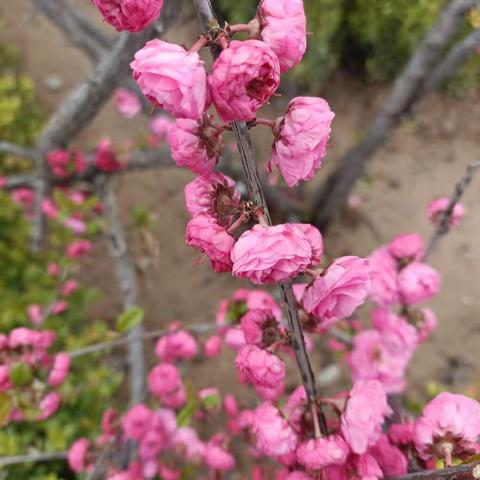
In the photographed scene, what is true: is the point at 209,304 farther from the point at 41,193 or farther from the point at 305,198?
the point at 41,193

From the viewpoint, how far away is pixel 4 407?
4.30 feet

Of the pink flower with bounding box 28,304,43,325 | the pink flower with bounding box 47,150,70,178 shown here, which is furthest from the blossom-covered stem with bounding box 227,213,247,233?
the pink flower with bounding box 47,150,70,178

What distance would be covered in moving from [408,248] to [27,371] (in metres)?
1.05

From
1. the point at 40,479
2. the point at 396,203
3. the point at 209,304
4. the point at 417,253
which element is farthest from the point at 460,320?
the point at 40,479

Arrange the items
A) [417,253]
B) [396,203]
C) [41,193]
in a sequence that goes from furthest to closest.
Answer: [396,203], [41,193], [417,253]

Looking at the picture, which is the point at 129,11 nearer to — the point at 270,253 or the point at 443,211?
the point at 270,253

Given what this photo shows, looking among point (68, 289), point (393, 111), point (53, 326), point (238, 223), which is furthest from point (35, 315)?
point (393, 111)

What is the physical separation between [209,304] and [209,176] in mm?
2573

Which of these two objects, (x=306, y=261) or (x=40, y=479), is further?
(x=40, y=479)

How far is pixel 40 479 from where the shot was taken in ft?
6.52

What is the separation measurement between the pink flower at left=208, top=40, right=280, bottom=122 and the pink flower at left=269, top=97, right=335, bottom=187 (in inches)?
3.9

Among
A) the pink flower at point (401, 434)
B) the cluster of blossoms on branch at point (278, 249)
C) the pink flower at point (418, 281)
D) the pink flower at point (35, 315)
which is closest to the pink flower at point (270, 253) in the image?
the cluster of blossoms on branch at point (278, 249)

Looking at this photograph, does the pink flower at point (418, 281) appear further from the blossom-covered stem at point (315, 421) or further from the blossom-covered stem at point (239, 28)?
the blossom-covered stem at point (239, 28)

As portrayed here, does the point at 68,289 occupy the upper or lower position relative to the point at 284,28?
lower
